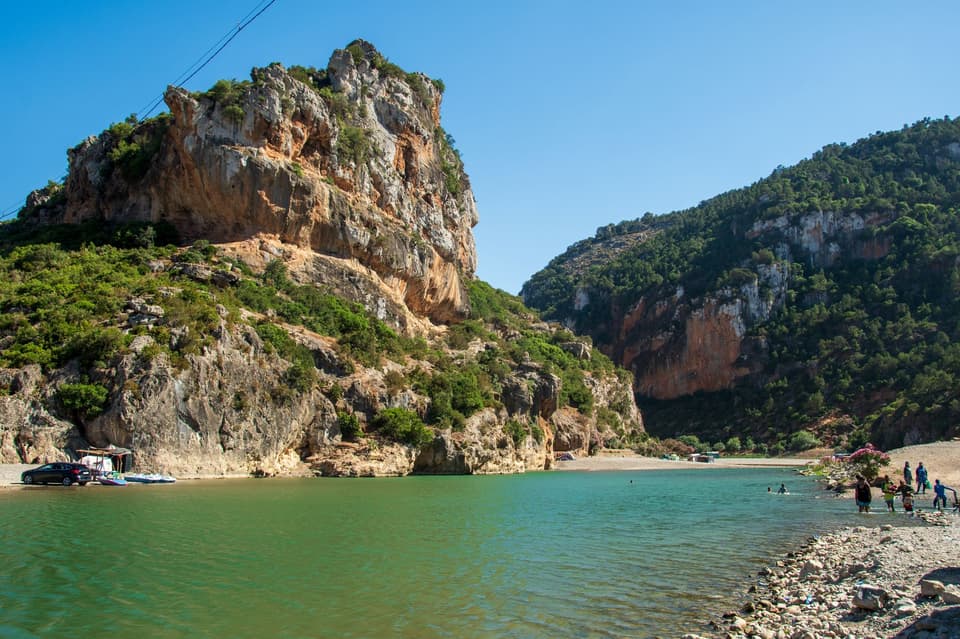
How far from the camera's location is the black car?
1249 inches

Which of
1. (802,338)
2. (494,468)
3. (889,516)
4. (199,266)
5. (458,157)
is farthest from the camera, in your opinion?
(802,338)

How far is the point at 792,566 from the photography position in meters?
16.2

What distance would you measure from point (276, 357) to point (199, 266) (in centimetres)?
1235

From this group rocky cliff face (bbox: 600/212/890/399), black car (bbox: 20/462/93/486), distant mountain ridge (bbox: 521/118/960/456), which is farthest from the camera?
rocky cliff face (bbox: 600/212/890/399)

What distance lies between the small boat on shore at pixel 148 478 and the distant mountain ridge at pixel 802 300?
8342 centimetres

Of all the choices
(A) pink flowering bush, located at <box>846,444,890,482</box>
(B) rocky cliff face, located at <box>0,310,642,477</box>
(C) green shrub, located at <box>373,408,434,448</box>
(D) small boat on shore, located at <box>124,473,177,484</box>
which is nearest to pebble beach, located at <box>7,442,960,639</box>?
(A) pink flowering bush, located at <box>846,444,890,482</box>

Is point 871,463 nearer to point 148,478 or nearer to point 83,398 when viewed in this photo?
point 148,478

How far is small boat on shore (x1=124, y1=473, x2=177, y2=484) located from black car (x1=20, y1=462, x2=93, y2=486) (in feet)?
8.13

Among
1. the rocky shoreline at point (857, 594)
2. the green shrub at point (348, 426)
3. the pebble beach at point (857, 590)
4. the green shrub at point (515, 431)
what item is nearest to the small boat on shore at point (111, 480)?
the green shrub at point (348, 426)

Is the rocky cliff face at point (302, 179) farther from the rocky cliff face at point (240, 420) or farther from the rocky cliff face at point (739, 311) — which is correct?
the rocky cliff face at point (739, 311)

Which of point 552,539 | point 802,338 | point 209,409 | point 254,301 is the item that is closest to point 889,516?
point 552,539

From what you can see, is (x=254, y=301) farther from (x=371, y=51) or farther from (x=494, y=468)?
(x=371, y=51)

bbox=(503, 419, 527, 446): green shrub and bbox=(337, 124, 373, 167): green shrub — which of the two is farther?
bbox=(337, 124, 373, 167): green shrub

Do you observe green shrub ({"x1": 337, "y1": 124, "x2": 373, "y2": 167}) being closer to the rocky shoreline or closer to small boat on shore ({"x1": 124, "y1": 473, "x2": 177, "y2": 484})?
small boat on shore ({"x1": 124, "y1": 473, "x2": 177, "y2": 484})
